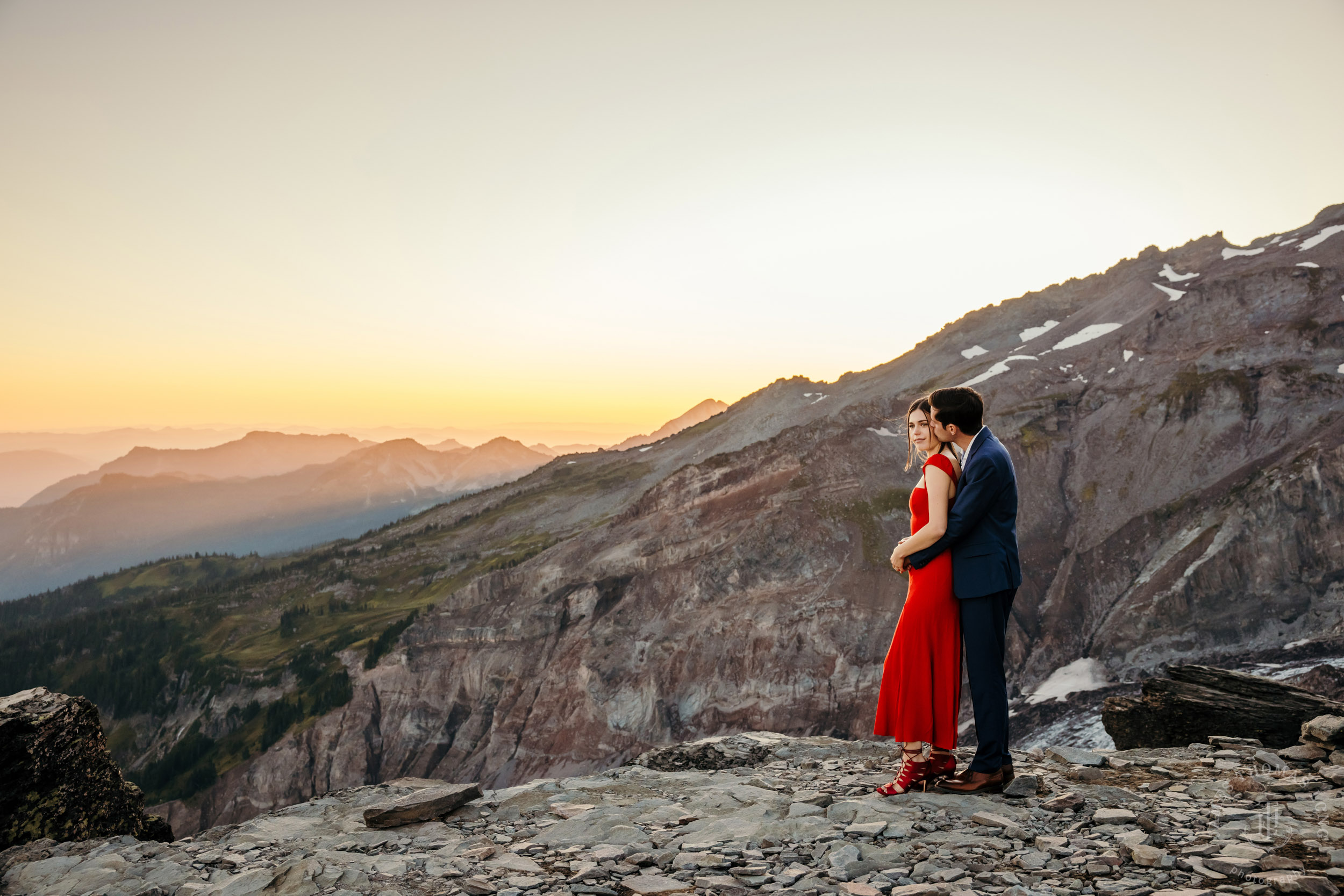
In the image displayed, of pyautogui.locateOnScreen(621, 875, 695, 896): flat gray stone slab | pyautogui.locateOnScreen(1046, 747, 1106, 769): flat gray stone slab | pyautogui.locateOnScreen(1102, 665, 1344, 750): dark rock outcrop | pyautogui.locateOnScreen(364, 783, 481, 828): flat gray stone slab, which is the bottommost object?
pyautogui.locateOnScreen(1102, 665, 1344, 750): dark rock outcrop

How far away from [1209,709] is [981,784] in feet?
22.6

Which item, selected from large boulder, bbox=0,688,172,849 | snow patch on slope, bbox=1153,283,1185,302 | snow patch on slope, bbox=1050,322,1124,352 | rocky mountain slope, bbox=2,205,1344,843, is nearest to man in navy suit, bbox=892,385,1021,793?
large boulder, bbox=0,688,172,849

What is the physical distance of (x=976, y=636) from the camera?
7.92 meters

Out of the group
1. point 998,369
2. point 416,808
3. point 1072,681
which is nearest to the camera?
point 416,808

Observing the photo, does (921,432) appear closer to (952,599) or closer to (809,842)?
(952,599)

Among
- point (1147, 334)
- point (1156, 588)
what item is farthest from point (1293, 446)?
point (1147, 334)

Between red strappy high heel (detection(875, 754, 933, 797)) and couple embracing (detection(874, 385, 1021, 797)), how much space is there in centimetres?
1

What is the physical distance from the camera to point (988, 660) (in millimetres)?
7930

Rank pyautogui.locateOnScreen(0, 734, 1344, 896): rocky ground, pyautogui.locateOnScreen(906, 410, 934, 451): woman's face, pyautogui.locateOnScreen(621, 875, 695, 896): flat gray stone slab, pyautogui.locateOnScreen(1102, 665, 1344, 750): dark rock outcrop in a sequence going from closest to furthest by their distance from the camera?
pyautogui.locateOnScreen(0, 734, 1344, 896): rocky ground, pyautogui.locateOnScreen(621, 875, 695, 896): flat gray stone slab, pyautogui.locateOnScreen(906, 410, 934, 451): woman's face, pyautogui.locateOnScreen(1102, 665, 1344, 750): dark rock outcrop

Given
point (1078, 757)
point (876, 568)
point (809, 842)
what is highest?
point (809, 842)

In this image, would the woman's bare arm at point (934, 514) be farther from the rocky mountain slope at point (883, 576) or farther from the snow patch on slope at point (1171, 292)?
the snow patch on slope at point (1171, 292)

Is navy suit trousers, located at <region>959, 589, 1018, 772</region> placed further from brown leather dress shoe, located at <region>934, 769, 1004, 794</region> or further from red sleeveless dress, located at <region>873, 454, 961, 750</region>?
red sleeveless dress, located at <region>873, 454, 961, 750</region>

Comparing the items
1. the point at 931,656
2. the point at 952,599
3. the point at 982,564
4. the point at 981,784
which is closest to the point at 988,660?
the point at 931,656

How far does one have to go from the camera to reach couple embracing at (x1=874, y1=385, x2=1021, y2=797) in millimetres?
7844
